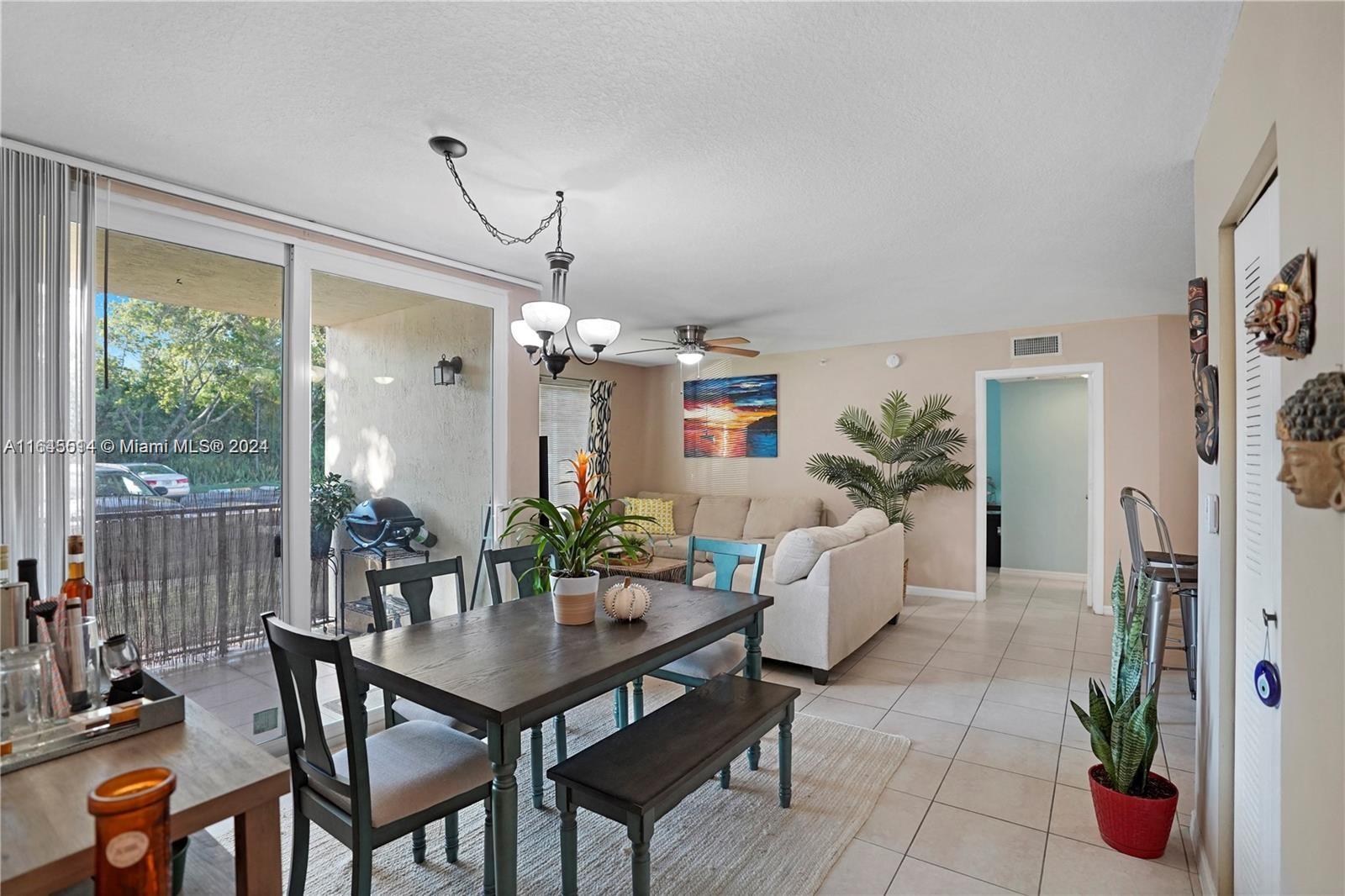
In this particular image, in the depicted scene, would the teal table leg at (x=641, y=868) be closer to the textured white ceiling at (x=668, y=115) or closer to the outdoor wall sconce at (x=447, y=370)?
the textured white ceiling at (x=668, y=115)

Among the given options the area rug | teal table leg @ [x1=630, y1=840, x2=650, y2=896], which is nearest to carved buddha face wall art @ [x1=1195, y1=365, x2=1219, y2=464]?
the area rug

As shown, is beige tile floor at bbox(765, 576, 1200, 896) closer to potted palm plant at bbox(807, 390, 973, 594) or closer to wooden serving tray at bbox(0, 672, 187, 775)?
potted palm plant at bbox(807, 390, 973, 594)

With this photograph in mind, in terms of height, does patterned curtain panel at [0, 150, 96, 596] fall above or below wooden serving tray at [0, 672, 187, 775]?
above

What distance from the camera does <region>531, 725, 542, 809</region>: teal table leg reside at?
2576 mm

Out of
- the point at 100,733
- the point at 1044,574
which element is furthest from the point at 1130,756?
the point at 1044,574

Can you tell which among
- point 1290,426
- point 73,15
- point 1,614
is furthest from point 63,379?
point 1290,426

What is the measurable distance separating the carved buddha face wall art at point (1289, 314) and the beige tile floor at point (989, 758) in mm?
1802

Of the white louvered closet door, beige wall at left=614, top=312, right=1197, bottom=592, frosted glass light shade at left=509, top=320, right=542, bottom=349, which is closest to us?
the white louvered closet door

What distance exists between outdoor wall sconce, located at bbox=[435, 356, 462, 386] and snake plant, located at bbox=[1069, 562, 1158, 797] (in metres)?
3.43

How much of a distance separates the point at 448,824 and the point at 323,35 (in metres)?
2.40

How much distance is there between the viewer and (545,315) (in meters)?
2.79

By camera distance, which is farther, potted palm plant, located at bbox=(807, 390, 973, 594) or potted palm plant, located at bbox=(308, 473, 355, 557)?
potted palm plant, located at bbox=(807, 390, 973, 594)

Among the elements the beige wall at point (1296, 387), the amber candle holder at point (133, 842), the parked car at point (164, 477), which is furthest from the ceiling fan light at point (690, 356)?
the amber candle holder at point (133, 842)

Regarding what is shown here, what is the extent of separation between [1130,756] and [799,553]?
6.40 feet
